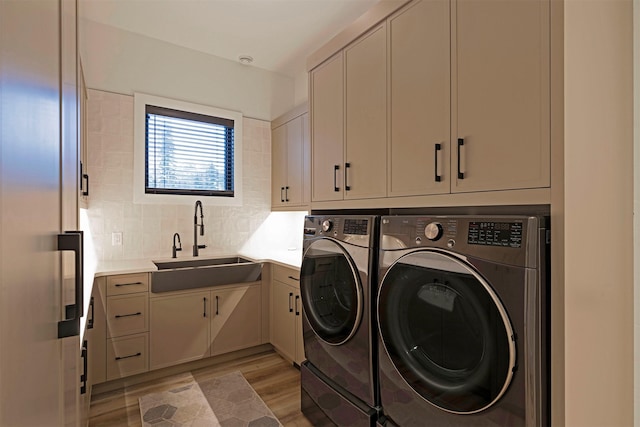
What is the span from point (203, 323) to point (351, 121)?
198 cm

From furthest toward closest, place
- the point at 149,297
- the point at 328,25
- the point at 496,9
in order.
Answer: the point at 328,25 → the point at 149,297 → the point at 496,9

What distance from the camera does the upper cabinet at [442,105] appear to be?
1.07 meters

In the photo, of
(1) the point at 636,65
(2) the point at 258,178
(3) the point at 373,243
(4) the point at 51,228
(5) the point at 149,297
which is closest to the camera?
(1) the point at 636,65

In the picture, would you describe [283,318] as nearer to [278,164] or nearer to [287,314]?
[287,314]

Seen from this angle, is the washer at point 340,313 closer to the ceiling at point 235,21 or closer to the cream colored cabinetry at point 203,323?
the cream colored cabinetry at point 203,323

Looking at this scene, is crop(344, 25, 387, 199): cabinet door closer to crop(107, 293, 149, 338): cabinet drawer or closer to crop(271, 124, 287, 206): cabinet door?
crop(271, 124, 287, 206): cabinet door

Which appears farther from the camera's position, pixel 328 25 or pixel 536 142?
pixel 328 25

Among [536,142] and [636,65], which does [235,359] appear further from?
[636,65]

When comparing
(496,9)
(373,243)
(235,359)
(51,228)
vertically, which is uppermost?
(496,9)

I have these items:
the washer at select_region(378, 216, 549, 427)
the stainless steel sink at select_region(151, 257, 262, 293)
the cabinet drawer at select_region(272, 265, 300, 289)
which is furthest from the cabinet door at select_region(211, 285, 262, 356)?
the washer at select_region(378, 216, 549, 427)

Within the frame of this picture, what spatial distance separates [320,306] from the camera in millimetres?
1965

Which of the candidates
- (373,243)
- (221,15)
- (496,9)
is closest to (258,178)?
(221,15)

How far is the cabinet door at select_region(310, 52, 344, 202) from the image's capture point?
1974 mm

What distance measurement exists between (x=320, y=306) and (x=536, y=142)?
54.8 inches
